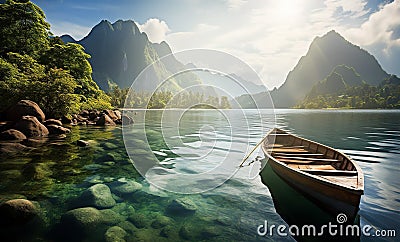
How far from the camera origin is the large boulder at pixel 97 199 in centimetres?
648

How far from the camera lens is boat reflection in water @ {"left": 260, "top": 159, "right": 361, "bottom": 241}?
17.4 feet

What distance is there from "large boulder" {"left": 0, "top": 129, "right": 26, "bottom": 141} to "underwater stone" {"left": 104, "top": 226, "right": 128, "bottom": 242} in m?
14.4

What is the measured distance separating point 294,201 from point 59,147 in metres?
14.4

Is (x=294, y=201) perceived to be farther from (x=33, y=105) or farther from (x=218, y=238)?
(x=33, y=105)

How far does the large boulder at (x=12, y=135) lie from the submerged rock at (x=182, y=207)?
1451 centimetres

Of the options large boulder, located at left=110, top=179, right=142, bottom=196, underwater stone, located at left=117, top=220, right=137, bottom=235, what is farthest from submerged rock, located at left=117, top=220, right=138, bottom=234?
large boulder, located at left=110, top=179, right=142, bottom=196

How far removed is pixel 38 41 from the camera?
30250 millimetres

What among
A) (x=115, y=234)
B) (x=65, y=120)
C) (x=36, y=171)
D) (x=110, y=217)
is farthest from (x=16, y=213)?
(x=65, y=120)

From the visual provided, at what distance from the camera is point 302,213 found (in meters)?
6.42

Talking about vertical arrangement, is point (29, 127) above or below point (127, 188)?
above

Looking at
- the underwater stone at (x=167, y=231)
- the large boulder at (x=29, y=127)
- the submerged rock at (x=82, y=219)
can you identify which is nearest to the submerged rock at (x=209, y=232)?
the underwater stone at (x=167, y=231)

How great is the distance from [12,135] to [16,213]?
40.7ft

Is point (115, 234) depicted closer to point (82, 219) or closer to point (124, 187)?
point (82, 219)

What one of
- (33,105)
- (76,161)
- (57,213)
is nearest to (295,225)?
(57,213)
